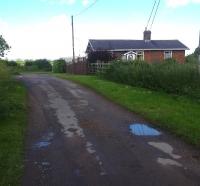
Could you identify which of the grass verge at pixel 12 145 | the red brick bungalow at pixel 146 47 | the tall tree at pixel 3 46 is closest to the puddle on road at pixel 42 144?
the grass verge at pixel 12 145

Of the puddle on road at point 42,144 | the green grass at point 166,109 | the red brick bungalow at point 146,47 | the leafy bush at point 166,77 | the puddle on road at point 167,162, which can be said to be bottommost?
the puddle on road at point 167,162

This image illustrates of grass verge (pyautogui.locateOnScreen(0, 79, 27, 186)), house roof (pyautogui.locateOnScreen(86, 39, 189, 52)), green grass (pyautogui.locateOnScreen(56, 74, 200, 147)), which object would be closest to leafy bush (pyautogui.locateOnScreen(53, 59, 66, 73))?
house roof (pyautogui.locateOnScreen(86, 39, 189, 52))

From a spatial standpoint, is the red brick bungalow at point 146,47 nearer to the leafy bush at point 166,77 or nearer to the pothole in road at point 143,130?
the leafy bush at point 166,77

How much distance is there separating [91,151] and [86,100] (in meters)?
9.41

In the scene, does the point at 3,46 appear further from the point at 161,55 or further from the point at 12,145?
the point at 161,55

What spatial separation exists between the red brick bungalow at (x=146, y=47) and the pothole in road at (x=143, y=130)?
4225 centimetres

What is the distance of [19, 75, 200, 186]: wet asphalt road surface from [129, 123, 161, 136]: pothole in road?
1.1 inches

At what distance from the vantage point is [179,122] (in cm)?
1199

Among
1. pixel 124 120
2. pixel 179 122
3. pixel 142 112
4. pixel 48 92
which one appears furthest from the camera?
pixel 48 92

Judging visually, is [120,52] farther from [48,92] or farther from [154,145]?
[154,145]

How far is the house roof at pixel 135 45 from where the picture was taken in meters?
55.2

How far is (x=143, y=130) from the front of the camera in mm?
11391

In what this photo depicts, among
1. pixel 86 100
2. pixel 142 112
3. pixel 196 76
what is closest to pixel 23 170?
pixel 142 112

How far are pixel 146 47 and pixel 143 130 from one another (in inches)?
1805
